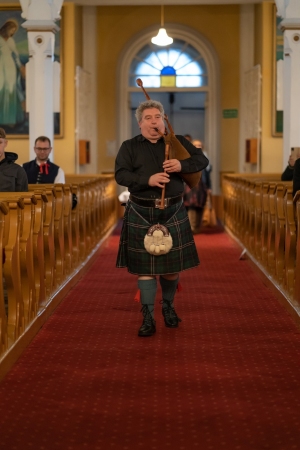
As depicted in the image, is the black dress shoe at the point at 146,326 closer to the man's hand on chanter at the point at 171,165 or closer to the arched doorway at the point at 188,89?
the man's hand on chanter at the point at 171,165

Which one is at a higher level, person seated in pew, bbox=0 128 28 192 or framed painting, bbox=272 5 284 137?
framed painting, bbox=272 5 284 137

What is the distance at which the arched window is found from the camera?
18.6 meters

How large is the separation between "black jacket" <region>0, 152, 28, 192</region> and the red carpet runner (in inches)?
43.9

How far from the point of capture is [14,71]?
16.9 m

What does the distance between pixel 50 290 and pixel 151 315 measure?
1.50 m

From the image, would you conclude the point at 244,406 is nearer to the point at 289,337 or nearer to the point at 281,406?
the point at 281,406

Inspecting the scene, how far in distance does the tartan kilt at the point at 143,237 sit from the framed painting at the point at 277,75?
1178 centimetres

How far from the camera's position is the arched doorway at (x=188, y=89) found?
18.5 m

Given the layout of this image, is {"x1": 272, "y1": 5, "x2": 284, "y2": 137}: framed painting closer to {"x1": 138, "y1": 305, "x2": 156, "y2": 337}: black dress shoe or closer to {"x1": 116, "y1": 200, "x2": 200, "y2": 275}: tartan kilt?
{"x1": 116, "y1": 200, "x2": 200, "y2": 275}: tartan kilt

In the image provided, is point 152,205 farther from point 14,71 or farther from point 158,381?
point 14,71

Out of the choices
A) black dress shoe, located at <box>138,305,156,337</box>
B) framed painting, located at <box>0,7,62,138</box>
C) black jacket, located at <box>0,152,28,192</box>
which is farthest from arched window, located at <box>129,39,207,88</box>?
black dress shoe, located at <box>138,305,156,337</box>

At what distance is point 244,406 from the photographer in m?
4.09

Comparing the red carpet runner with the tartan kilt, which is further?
the tartan kilt

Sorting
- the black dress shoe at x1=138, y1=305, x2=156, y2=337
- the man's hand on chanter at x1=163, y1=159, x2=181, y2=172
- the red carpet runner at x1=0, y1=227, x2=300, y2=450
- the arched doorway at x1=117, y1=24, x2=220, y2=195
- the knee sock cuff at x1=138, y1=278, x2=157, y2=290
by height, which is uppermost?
the arched doorway at x1=117, y1=24, x2=220, y2=195
